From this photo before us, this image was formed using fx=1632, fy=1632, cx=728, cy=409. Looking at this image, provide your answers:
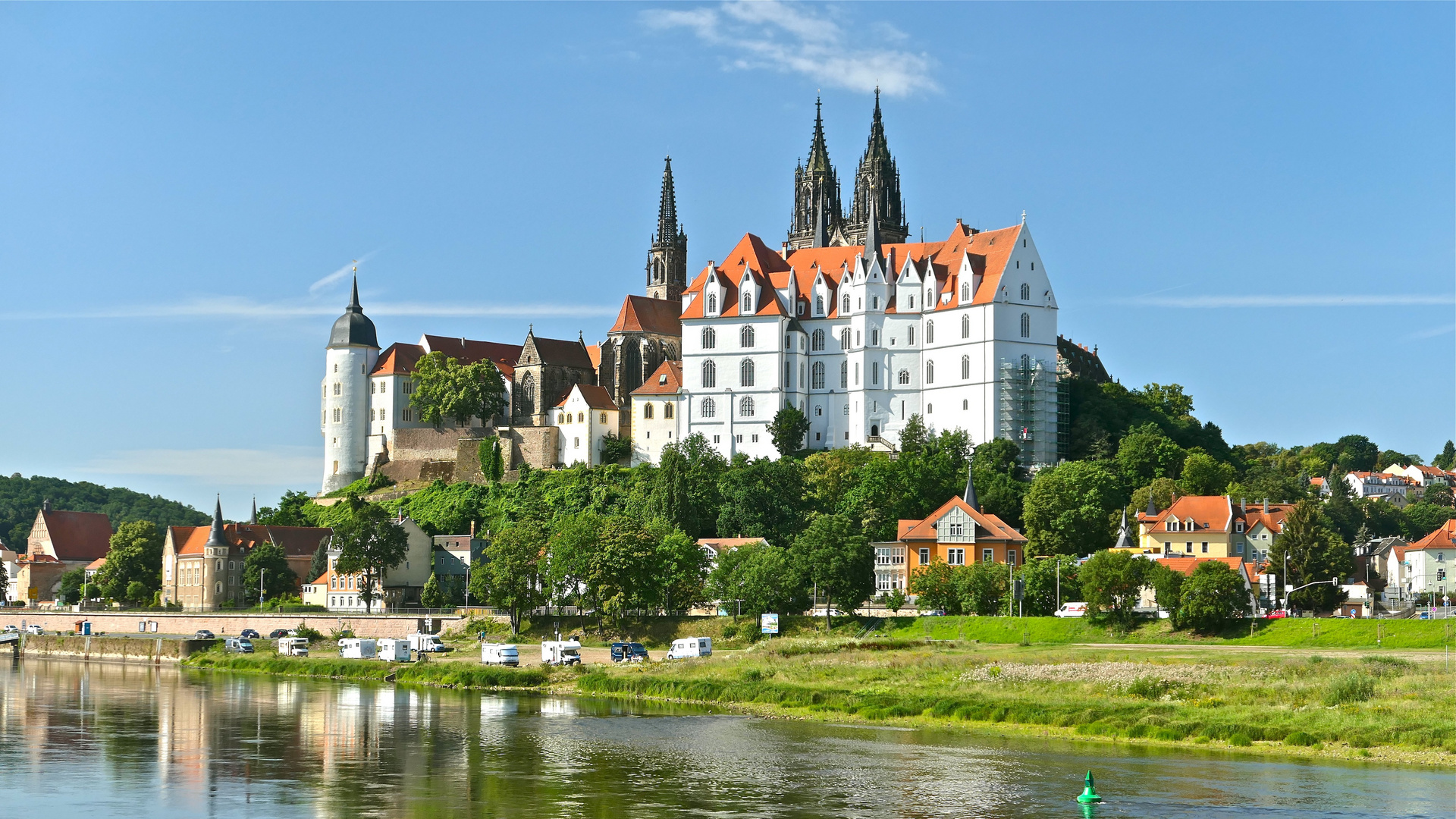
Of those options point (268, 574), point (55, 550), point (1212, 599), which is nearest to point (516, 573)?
point (268, 574)

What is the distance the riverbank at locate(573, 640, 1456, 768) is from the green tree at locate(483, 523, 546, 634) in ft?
50.5

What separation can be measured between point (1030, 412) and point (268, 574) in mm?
54268

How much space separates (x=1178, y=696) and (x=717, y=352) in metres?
74.5

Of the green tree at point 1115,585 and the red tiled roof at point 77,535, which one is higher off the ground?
the red tiled roof at point 77,535

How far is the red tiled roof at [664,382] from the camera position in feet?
413

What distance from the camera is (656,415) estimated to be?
126 metres

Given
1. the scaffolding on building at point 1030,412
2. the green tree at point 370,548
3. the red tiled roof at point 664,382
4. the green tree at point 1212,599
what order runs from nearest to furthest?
the green tree at point 1212,599 < the green tree at point 370,548 < the scaffolding on building at point 1030,412 < the red tiled roof at point 664,382

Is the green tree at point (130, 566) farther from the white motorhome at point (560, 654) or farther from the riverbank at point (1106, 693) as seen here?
the riverbank at point (1106, 693)

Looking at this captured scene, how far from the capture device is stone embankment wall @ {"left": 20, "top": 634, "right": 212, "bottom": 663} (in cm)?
9525

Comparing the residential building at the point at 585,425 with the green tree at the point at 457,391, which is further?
the green tree at the point at 457,391

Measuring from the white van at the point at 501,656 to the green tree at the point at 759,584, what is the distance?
11.9 m

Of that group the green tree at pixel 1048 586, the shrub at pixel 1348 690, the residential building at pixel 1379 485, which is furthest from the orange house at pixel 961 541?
the residential building at pixel 1379 485

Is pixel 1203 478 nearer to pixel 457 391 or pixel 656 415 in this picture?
pixel 656 415

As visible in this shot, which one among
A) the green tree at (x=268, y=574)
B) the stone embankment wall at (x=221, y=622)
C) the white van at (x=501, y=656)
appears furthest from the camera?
the green tree at (x=268, y=574)
